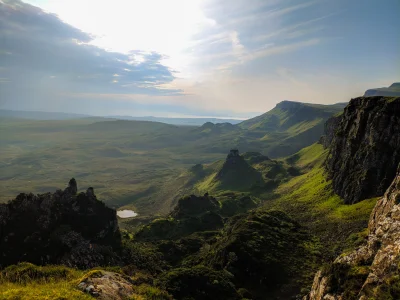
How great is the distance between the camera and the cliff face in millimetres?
18562

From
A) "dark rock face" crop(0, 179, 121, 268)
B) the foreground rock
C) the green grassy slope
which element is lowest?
the green grassy slope

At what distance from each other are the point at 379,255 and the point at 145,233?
89983 mm

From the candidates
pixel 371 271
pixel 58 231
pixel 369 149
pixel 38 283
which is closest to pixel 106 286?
pixel 38 283

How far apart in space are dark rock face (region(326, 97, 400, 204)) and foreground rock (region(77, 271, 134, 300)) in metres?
78.1

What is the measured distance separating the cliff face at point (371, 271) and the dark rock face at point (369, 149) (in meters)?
60.5

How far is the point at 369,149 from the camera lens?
82750mm

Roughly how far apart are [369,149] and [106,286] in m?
86.9

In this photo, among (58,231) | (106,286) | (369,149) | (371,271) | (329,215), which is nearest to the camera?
(106,286)

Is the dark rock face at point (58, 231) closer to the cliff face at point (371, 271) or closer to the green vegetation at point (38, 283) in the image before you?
the green vegetation at point (38, 283)

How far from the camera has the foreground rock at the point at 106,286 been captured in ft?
61.9

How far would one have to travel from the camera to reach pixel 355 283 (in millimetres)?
21344

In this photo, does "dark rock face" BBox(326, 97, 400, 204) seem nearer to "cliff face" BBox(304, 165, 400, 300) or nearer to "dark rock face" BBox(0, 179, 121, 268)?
"cliff face" BBox(304, 165, 400, 300)

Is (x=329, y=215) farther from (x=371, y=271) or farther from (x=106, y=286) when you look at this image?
(x=106, y=286)

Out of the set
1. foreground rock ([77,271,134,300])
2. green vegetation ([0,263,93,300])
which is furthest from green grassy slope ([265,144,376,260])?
green vegetation ([0,263,93,300])
